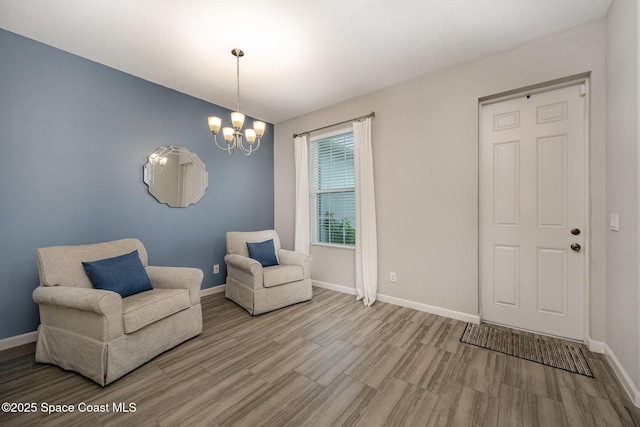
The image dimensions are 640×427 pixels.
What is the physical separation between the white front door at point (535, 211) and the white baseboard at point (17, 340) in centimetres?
440

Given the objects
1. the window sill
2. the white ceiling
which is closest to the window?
the window sill

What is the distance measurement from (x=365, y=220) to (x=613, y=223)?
7.08 ft

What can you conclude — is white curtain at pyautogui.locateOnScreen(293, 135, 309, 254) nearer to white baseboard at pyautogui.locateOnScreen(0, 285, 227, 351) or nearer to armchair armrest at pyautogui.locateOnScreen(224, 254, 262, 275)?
armchair armrest at pyautogui.locateOnScreen(224, 254, 262, 275)

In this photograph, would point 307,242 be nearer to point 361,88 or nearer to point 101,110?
point 361,88

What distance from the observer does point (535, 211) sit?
244 cm

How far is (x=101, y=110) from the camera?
8.90 ft

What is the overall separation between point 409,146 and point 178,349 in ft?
10.4

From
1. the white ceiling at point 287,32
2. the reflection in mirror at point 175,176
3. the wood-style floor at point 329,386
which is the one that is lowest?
the wood-style floor at point 329,386

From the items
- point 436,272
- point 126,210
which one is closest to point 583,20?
point 436,272

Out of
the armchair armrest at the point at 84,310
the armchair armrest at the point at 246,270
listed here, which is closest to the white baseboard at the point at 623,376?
the armchair armrest at the point at 246,270

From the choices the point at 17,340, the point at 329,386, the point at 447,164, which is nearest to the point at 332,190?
the point at 447,164

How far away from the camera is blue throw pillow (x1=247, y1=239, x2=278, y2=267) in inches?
132

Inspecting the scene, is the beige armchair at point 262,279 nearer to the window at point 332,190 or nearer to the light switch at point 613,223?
the window at point 332,190

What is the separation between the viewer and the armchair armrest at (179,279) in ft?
7.82
